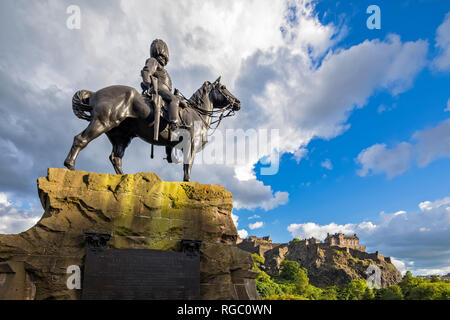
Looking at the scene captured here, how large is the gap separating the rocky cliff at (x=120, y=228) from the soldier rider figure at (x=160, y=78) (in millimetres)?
2127

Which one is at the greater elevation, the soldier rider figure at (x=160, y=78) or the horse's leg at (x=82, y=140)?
the soldier rider figure at (x=160, y=78)

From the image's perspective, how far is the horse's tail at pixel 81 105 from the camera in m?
8.54

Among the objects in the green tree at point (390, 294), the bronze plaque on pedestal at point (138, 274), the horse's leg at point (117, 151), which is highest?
the horse's leg at point (117, 151)

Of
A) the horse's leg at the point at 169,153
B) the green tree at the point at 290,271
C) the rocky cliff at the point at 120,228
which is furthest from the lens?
the green tree at the point at 290,271

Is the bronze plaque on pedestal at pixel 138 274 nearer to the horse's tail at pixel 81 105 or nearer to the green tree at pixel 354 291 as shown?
the horse's tail at pixel 81 105

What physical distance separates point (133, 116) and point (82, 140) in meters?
1.57

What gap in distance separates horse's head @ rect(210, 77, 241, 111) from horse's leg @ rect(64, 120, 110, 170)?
4105 mm

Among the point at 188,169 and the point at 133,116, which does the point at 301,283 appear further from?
the point at 133,116

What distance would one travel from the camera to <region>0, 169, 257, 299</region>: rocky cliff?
6492 mm

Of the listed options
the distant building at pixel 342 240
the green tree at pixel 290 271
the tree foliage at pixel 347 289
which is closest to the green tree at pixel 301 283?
the tree foliage at pixel 347 289

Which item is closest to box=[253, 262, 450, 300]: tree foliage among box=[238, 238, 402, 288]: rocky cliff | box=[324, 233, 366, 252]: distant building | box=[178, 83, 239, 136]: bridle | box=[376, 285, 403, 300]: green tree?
box=[376, 285, 403, 300]: green tree

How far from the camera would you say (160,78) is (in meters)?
9.84

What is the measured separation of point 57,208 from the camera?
720 cm
